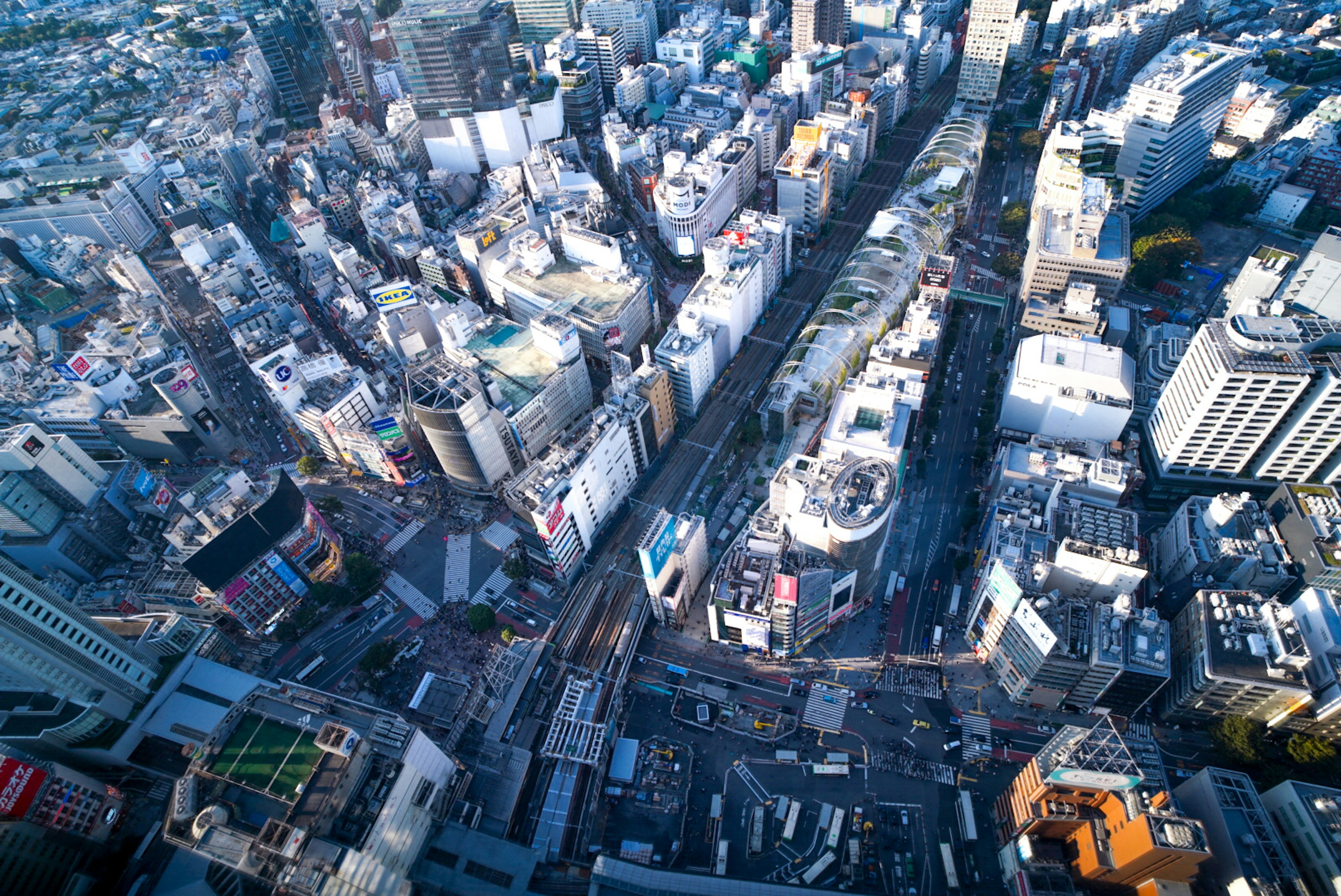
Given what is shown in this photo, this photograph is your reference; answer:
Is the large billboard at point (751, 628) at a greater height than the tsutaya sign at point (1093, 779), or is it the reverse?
the tsutaya sign at point (1093, 779)

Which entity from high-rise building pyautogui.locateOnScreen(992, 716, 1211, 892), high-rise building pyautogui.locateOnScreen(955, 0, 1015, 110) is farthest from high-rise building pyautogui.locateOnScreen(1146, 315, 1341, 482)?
high-rise building pyautogui.locateOnScreen(955, 0, 1015, 110)

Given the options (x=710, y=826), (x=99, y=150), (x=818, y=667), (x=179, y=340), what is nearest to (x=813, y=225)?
(x=818, y=667)

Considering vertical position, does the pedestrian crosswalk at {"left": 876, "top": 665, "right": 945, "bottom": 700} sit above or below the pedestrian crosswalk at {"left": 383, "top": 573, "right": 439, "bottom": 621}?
below

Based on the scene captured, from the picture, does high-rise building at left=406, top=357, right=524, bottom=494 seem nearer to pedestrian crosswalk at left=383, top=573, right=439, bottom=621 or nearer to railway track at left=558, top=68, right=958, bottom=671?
pedestrian crosswalk at left=383, top=573, right=439, bottom=621

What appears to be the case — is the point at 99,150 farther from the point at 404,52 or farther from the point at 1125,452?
the point at 1125,452

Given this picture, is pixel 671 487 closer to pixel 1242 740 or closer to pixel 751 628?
pixel 751 628

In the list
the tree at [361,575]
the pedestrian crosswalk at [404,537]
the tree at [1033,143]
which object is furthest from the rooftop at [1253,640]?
the tree at [1033,143]

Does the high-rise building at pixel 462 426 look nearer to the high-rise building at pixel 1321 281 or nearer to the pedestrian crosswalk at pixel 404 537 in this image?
the pedestrian crosswalk at pixel 404 537
